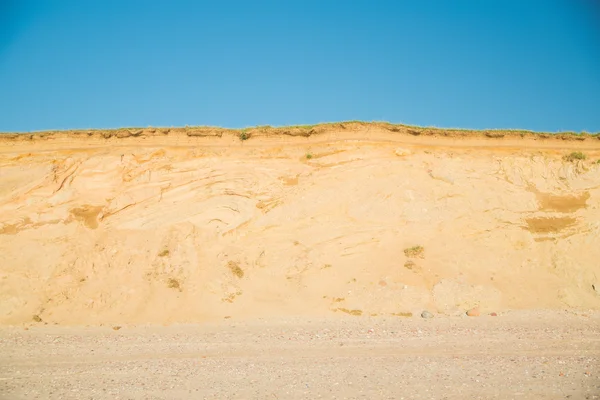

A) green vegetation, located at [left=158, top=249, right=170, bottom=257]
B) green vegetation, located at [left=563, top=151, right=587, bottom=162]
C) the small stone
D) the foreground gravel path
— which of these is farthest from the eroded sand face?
the foreground gravel path

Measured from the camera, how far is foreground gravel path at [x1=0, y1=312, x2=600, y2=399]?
8.18 m

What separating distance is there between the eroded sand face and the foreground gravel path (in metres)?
1.14

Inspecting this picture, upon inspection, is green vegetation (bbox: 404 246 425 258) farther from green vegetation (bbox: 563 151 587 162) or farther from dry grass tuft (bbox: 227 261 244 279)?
green vegetation (bbox: 563 151 587 162)

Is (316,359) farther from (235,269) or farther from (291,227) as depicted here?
(291,227)

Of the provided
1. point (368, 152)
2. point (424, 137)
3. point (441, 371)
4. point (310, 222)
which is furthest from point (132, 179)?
point (441, 371)

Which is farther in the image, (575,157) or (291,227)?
(575,157)

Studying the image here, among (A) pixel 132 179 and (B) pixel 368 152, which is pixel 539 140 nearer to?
(B) pixel 368 152

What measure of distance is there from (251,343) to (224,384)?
2633 millimetres

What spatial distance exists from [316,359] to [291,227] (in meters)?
6.90

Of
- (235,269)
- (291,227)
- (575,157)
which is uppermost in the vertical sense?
Answer: (575,157)

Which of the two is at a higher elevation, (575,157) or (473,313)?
(575,157)

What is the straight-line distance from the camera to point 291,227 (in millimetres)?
16359

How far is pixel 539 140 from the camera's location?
19453 mm

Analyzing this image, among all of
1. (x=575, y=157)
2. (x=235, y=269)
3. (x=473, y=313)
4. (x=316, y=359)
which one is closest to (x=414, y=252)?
(x=473, y=313)
